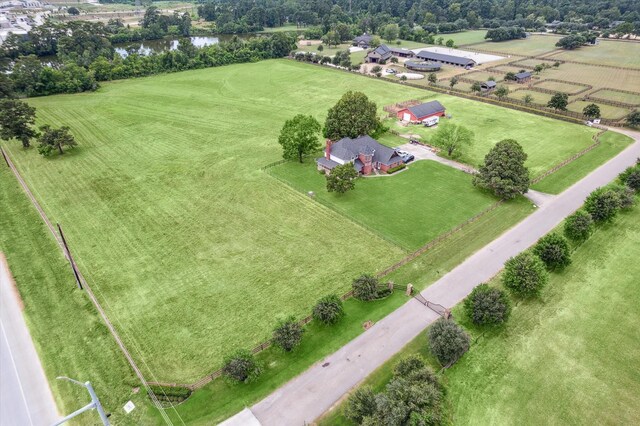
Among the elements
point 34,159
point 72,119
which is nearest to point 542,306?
point 34,159

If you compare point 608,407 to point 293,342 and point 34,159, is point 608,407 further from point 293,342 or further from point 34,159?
point 34,159

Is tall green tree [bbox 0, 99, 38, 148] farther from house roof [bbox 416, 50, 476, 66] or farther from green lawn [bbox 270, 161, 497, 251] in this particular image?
house roof [bbox 416, 50, 476, 66]

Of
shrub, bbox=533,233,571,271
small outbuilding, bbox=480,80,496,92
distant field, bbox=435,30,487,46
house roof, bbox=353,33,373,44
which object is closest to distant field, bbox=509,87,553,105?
small outbuilding, bbox=480,80,496,92

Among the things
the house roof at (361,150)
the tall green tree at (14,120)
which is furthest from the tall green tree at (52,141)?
the house roof at (361,150)

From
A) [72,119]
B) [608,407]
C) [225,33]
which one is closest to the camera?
[608,407]

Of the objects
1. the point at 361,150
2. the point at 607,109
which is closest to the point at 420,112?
the point at 361,150

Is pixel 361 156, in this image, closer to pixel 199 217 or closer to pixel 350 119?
pixel 350 119
